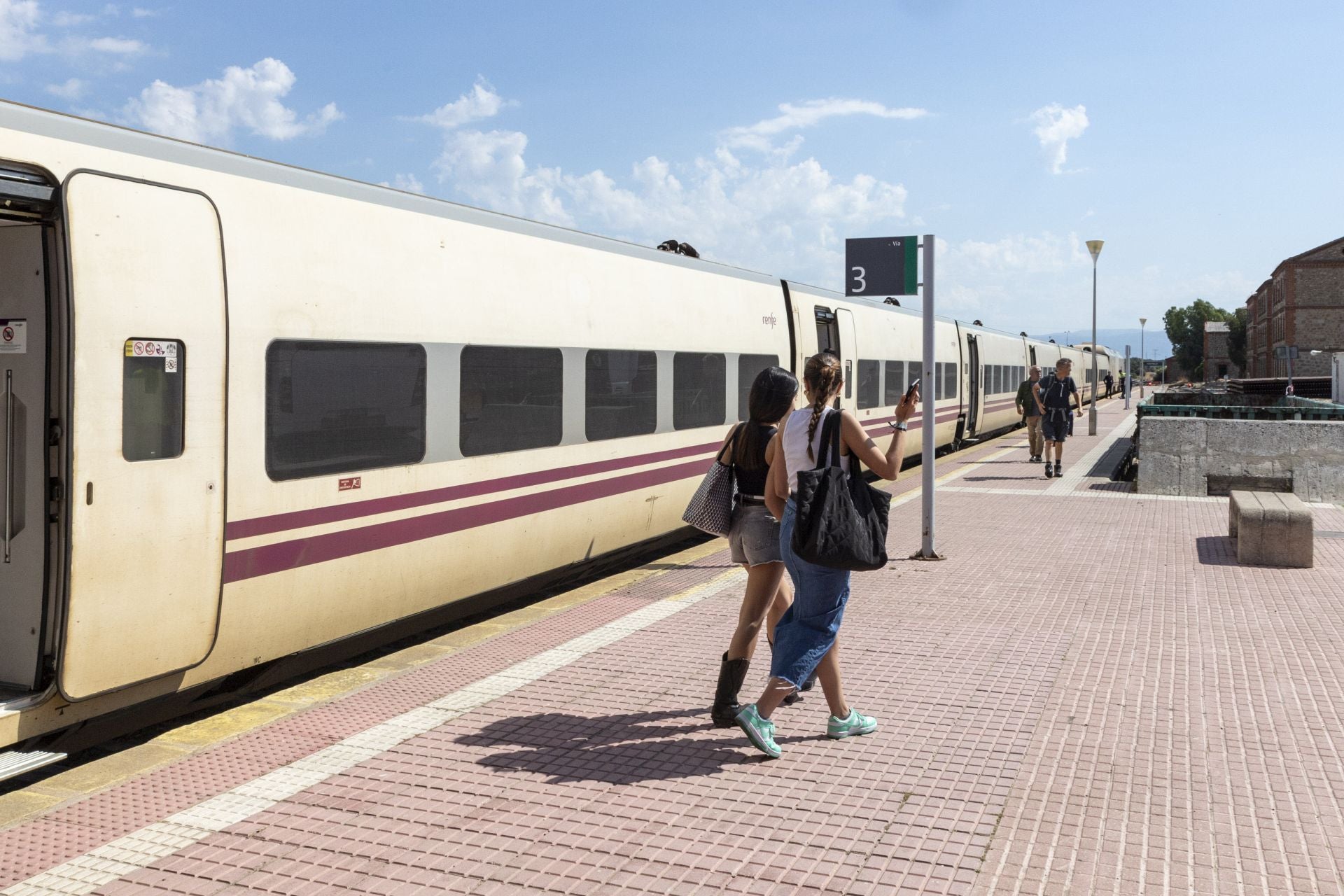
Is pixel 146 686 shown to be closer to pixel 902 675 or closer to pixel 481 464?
pixel 481 464

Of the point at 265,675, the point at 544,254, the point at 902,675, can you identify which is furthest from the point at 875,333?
the point at 265,675

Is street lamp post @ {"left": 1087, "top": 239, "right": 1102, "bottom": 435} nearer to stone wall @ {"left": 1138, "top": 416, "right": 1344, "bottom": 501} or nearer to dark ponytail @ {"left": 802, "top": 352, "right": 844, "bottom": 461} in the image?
stone wall @ {"left": 1138, "top": 416, "right": 1344, "bottom": 501}

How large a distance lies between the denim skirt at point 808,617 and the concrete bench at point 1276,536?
6.25 m

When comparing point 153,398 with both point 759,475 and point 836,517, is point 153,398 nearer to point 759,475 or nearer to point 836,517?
point 759,475

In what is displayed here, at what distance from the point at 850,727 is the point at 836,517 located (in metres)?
1.12

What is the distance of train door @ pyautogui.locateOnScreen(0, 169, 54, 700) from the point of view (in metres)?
5.01

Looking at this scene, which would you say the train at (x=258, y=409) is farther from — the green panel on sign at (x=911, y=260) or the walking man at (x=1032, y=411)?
the walking man at (x=1032, y=411)

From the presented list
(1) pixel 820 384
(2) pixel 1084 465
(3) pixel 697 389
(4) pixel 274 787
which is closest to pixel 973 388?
(2) pixel 1084 465

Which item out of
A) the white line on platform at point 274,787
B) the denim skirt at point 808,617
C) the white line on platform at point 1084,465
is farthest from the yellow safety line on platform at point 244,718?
the white line on platform at point 1084,465

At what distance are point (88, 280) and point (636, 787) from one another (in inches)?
122

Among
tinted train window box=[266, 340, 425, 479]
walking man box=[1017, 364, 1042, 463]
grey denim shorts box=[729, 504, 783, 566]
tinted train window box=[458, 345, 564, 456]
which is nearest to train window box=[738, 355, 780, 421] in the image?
tinted train window box=[458, 345, 564, 456]

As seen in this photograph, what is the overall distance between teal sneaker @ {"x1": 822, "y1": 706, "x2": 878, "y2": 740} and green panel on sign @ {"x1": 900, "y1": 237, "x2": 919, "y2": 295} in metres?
6.01

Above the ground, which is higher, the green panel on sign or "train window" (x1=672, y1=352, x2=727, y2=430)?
the green panel on sign

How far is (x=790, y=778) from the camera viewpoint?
500 cm
